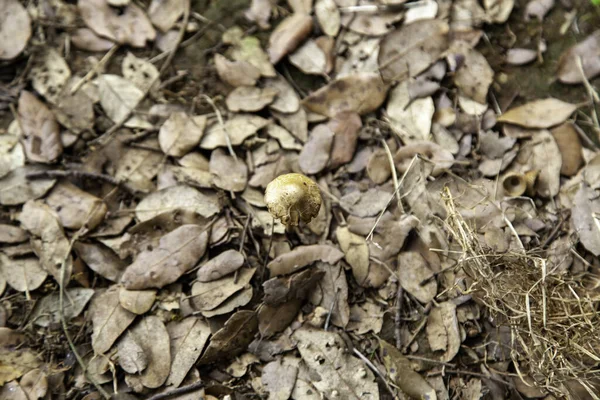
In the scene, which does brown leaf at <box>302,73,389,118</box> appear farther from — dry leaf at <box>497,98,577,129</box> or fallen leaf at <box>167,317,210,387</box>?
fallen leaf at <box>167,317,210,387</box>

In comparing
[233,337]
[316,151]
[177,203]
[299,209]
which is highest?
[299,209]

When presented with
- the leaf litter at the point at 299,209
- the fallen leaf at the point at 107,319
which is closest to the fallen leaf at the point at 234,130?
the leaf litter at the point at 299,209

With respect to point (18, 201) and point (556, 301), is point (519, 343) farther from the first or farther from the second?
point (18, 201)

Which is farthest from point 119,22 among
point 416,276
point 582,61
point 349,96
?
point 582,61

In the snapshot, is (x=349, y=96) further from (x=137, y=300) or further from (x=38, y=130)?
(x=38, y=130)

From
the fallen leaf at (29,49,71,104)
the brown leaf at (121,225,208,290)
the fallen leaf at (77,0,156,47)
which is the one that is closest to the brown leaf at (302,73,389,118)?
the brown leaf at (121,225,208,290)

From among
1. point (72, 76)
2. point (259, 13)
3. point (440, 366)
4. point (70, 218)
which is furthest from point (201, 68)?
point (440, 366)

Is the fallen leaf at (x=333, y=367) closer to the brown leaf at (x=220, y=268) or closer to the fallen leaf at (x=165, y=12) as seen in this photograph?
the brown leaf at (x=220, y=268)

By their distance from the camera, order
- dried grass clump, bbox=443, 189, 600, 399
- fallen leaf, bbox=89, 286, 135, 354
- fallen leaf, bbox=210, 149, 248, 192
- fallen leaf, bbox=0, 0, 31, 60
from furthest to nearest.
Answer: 1. fallen leaf, bbox=0, 0, 31, 60
2. fallen leaf, bbox=210, 149, 248, 192
3. fallen leaf, bbox=89, 286, 135, 354
4. dried grass clump, bbox=443, 189, 600, 399
